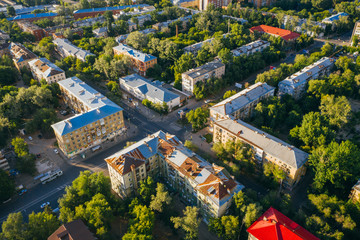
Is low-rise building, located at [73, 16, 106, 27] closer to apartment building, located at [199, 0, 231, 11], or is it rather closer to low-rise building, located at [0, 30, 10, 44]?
low-rise building, located at [0, 30, 10, 44]

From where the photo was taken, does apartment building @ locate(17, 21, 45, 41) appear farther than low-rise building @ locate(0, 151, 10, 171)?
Yes

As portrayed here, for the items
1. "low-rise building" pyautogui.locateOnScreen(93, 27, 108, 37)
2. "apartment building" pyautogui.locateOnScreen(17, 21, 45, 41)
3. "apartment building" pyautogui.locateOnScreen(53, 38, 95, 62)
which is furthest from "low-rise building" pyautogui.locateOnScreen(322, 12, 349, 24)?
"apartment building" pyautogui.locateOnScreen(17, 21, 45, 41)

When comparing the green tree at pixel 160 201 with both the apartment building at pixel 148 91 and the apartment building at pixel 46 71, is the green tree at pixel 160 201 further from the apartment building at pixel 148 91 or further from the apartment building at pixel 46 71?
the apartment building at pixel 46 71

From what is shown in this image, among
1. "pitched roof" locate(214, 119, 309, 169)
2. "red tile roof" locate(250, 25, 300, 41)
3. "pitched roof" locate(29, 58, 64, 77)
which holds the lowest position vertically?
"pitched roof" locate(214, 119, 309, 169)

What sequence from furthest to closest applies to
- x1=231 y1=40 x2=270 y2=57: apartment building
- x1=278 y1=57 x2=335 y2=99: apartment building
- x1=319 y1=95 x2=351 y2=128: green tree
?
1. x1=231 y1=40 x2=270 y2=57: apartment building
2. x1=278 y1=57 x2=335 y2=99: apartment building
3. x1=319 y1=95 x2=351 y2=128: green tree

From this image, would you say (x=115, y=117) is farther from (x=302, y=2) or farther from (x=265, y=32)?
(x=302, y=2)

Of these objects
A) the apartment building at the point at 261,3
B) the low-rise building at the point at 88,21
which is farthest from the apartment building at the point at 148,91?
the apartment building at the point at 261,3
